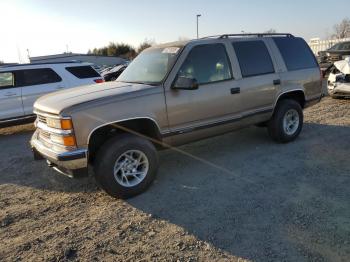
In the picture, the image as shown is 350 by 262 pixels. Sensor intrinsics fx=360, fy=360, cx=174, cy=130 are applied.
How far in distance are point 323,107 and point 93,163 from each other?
7508 mm

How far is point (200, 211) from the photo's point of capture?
13.8 feet

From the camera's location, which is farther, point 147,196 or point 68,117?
point 147,196

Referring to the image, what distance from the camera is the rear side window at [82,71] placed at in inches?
396

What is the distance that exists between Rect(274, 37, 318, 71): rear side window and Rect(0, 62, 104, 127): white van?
5740mm

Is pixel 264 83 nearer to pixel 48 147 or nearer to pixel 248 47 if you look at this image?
pixel 248 47

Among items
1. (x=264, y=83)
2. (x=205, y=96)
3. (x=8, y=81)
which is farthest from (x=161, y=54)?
(x=8, y=81)

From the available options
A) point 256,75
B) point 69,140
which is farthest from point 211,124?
point 69,140

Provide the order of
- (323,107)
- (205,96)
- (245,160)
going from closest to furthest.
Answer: (205,96) → (245,160) → (323,107)

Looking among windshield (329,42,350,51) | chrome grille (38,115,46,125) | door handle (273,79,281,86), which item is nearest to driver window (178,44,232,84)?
door handle (273,79,281,86)

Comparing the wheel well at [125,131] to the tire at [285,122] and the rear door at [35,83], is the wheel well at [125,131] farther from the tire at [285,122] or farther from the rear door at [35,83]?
the rear door at [35,83]

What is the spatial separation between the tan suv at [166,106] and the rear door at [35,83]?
4.40 m

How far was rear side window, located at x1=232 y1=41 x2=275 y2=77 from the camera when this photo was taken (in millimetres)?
5875

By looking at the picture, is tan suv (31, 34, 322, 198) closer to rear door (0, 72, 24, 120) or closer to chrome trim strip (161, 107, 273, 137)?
chrome trim strip (161, 107, 273, 137)

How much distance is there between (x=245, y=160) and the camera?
594cm
